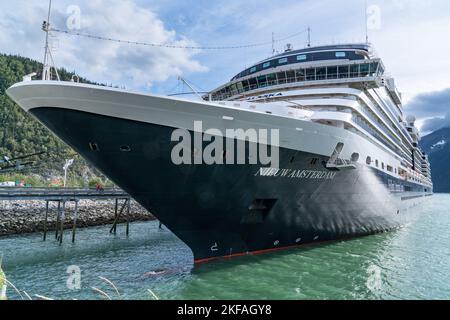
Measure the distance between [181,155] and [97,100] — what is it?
308 centimetres

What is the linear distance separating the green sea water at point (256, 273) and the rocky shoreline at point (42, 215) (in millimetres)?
9907

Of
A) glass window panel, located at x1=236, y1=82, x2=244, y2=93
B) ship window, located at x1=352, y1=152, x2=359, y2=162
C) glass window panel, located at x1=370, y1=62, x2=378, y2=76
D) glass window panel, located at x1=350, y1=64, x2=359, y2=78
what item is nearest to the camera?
ship window, located at x1=352, y1=152, x2=359, y2=162

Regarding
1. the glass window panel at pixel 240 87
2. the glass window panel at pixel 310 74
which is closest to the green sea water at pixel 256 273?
the glass window panel at pixel 310 74

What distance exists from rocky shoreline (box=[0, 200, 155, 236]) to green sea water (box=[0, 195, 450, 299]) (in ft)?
32.5

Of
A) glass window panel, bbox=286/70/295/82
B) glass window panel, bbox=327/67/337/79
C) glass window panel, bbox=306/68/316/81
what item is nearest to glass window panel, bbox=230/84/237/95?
glass window panel, bbox=286/70/295/82

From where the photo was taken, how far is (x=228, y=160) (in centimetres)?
1069

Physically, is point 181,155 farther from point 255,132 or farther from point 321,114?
point 321,114

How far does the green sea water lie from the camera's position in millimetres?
9828

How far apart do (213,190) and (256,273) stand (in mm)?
3379

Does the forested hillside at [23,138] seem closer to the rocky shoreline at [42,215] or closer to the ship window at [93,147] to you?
the rocky shoreline at [42,215]

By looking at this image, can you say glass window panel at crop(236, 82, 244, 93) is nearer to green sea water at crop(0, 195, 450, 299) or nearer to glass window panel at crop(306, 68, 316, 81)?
glass window panel at crop(306, 68, 316, 81)

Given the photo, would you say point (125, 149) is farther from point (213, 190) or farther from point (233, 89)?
point (233, 89)

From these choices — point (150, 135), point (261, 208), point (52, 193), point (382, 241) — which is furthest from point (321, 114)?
point (52, 193)

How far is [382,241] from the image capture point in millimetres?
17609
